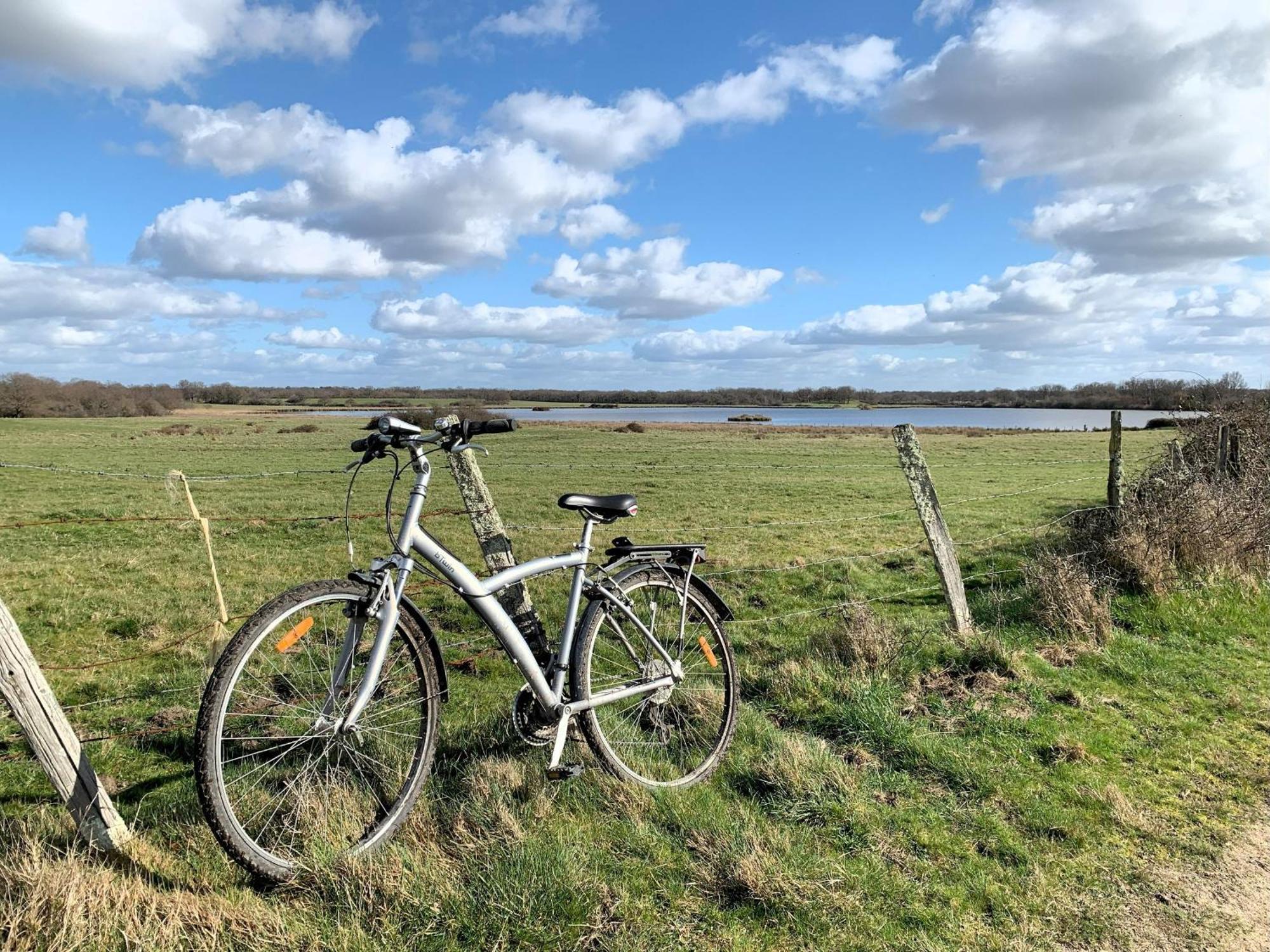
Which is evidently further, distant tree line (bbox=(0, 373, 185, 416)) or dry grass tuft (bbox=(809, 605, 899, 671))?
distant tree line (bbox=(0, 373, 185, 416))

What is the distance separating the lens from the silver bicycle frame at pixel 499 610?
3043 millimetres

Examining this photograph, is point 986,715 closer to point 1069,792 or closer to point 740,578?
point 1069,792

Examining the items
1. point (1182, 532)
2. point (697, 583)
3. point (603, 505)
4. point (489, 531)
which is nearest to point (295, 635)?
point (603, 505)

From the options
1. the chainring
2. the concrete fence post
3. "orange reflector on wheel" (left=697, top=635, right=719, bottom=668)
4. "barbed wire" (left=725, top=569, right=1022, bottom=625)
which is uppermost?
the concrete fence post

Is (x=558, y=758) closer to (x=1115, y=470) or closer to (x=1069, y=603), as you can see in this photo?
(x=1069, y=603)

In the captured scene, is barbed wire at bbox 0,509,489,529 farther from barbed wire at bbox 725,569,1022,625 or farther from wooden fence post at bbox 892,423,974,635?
wooden fence post at bbox 892,423,974,635

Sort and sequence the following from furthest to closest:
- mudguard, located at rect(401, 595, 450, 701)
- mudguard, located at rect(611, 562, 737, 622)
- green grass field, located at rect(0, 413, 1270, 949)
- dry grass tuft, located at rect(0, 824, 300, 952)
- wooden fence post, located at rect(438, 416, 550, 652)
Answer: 1. wooden fence post, located at rect(438, 416, 550, 652)
2. mudguard, located at rect(611, 562, 737, 622)
3. mudguard, located at rect(401, 595, 450, 701)
4. green grass field, located at rect(0, 413, 1270, 949)
5. dry grass tuft, located at rect(0, 824, 300, 952)

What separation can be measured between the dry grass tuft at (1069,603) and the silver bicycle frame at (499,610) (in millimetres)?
3806

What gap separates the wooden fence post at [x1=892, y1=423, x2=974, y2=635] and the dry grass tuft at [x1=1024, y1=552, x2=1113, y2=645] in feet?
2.15

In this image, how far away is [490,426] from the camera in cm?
328

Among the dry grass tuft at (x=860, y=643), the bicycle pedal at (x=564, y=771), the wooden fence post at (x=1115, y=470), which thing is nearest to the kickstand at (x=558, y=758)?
the bicycle pedal at (x=564, y=771)

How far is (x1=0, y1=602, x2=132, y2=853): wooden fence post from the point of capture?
276 cm

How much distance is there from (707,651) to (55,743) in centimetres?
287

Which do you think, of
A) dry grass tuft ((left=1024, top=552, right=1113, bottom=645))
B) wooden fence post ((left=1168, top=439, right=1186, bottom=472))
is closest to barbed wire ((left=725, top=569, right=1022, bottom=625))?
dry grass tuft ((left=1024, top=552, right=1113, bottom=645))
